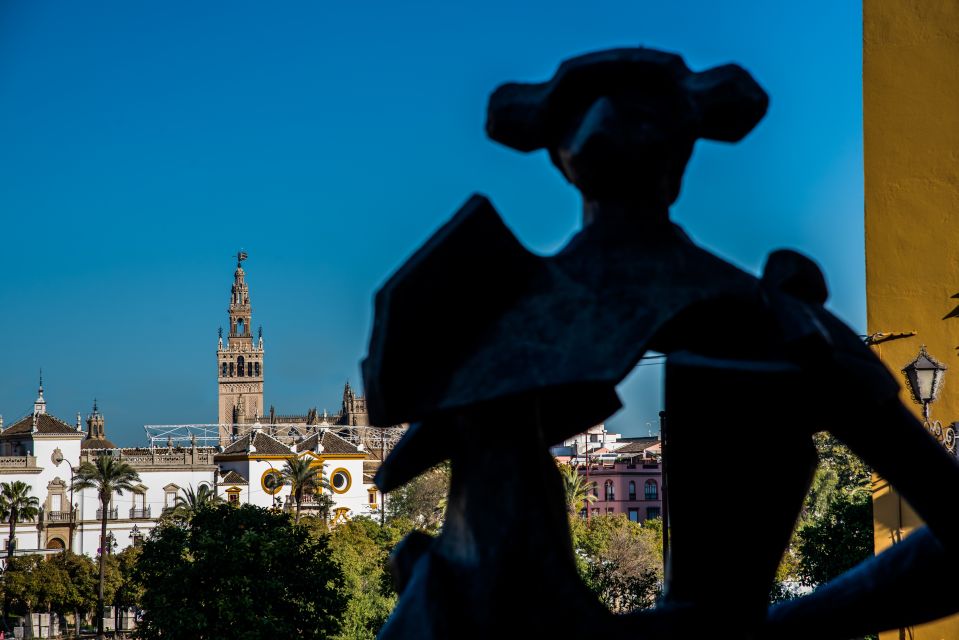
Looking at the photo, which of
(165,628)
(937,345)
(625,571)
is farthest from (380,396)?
(625,571)

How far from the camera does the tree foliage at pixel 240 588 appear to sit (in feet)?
69.7

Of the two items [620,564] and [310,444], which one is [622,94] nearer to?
[620,564]

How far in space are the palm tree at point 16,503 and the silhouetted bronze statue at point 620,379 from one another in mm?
58098

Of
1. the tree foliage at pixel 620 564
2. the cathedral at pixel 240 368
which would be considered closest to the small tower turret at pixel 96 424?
the cathedral at pixel 240 368

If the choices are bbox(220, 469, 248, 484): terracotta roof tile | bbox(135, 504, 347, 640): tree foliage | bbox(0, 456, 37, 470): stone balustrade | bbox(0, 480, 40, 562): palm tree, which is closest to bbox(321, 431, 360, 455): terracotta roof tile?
bbox(220, 469, 248, 484): terracotta roof tile

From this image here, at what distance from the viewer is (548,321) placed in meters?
2.68

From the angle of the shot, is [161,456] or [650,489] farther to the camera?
[650,489]

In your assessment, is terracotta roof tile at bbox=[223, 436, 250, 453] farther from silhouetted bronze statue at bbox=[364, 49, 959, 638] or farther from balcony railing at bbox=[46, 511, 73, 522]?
silhouetted bronze statue at bbox=[364, 49, 959, 638]

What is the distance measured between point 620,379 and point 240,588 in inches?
792

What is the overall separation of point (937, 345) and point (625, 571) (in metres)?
25.8

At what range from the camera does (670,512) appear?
2.96 metres

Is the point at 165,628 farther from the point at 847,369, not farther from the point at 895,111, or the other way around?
the point at 847,369

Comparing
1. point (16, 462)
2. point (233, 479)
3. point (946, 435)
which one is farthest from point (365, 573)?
point (946, 435)

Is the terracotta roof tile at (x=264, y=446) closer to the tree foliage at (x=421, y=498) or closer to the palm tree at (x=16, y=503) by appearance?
the palm tree at (x=16, y=503)
